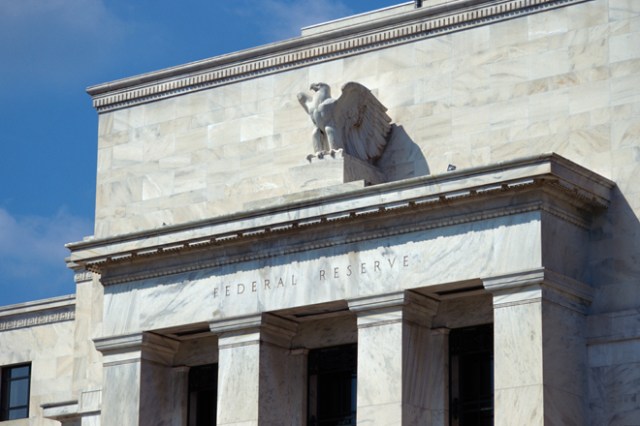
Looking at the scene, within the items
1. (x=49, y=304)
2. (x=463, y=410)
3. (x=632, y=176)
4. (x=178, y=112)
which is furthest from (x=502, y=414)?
(x=49, y=304)

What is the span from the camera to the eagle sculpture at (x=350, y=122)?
54781 millimetres

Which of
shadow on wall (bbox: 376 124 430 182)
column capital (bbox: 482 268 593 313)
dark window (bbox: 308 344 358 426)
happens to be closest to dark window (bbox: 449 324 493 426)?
column capital (bbox: 482 268 593 313)

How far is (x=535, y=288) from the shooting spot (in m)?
49.2

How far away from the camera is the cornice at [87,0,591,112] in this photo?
54562 mm

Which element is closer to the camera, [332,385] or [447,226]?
[447,226]

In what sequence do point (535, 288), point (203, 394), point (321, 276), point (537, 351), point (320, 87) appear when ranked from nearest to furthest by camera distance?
point (537, 351) → point (535, 288) → point (321, 276) → point (320, 87) → point (203, 394)

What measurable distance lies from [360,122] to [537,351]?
30.4 feet

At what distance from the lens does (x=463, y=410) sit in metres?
51.8

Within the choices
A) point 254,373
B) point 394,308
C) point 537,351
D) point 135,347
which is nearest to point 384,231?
point 394,308

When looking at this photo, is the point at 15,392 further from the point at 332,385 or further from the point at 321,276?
the point at 321,276

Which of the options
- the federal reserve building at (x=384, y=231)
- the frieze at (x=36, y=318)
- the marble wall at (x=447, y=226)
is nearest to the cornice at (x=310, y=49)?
the federal reserve building at (x=384, y=231)

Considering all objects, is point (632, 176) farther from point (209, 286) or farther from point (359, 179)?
point (209, 286)

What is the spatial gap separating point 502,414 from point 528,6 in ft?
36.5

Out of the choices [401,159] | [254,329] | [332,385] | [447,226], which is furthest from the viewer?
[401,159]
